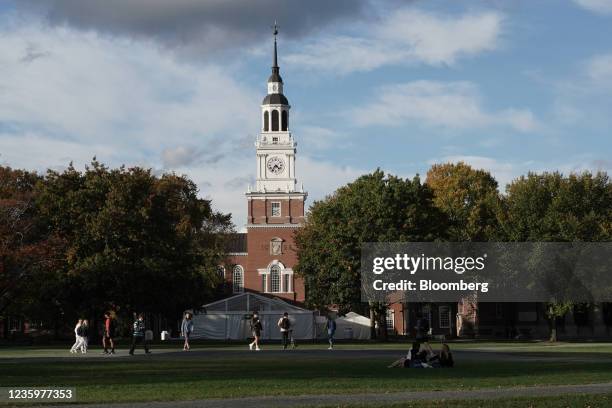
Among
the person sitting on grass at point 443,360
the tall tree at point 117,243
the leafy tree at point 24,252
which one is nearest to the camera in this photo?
the person sitting on grass at point 443,360

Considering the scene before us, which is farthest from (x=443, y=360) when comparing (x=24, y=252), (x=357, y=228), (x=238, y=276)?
(x=238, y=276)

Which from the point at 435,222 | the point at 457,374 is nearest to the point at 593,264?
the point at 435,222

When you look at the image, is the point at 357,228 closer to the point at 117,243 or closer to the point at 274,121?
the point at 117,243

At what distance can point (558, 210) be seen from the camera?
76688 millimetres

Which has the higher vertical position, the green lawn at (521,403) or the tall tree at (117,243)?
the tall tree at (117,243)

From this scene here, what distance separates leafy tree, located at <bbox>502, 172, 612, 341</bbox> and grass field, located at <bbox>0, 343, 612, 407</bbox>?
39359 millimetres

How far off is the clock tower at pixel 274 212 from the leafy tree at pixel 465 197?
1336cm

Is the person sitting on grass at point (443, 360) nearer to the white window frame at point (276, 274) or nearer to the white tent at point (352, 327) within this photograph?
the white tent at point (352, 327)

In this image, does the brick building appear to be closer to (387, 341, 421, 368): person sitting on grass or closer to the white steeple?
the white steeple

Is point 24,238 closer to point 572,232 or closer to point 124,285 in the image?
point 124,285

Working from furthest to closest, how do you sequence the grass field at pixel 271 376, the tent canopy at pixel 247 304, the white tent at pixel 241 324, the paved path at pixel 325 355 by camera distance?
the tent canopy at pixel 247 304
the white tent at pixel 241 324
the paved path at pixel 325 355
the grass field at pixel 271 376

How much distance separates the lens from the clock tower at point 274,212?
321 ft

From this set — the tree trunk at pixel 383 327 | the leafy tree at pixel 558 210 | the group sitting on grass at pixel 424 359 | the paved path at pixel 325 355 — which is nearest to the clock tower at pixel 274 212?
the tree trunk at pixel 383 327

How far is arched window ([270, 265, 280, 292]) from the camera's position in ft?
324
